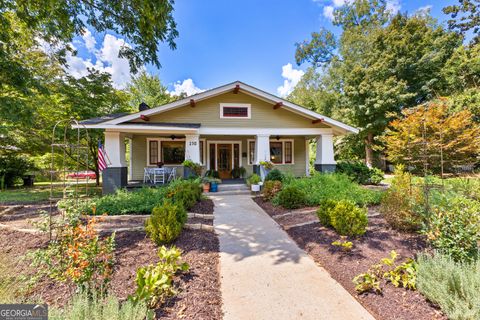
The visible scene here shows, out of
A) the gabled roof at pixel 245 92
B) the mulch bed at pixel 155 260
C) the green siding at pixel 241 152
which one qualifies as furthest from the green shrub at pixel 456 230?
the green siding at pixel 241 152

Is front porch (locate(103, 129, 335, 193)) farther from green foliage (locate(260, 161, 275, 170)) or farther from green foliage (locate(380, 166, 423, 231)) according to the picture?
green foliage (locate(380, 166, 423, 231))

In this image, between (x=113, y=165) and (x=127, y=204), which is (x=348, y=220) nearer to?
(x=127, y=204)

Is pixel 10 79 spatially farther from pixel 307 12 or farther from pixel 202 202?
pixel 307 12

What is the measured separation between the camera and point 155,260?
3.23 metres

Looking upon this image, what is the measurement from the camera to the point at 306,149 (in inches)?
514

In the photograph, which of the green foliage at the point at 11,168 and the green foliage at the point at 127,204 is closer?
the green foliage at the point at 127,204

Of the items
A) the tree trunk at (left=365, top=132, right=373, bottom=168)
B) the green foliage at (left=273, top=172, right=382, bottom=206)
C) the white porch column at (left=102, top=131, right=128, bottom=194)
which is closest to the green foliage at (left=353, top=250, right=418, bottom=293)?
the green foliage at (left=273, top=172, right=382, bottom=206)

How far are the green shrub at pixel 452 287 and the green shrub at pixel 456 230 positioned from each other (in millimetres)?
186

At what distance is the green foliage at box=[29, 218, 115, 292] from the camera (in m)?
2.31

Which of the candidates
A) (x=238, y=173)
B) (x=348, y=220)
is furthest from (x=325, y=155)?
(x=348, y=220)

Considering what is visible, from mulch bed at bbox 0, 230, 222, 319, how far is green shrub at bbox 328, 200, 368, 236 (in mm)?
2445

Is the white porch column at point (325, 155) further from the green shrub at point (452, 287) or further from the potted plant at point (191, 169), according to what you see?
the green shrub at point (452, 287)

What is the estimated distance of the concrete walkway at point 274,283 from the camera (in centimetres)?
231

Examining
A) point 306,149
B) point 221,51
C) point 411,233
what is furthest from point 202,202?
point 221,51
